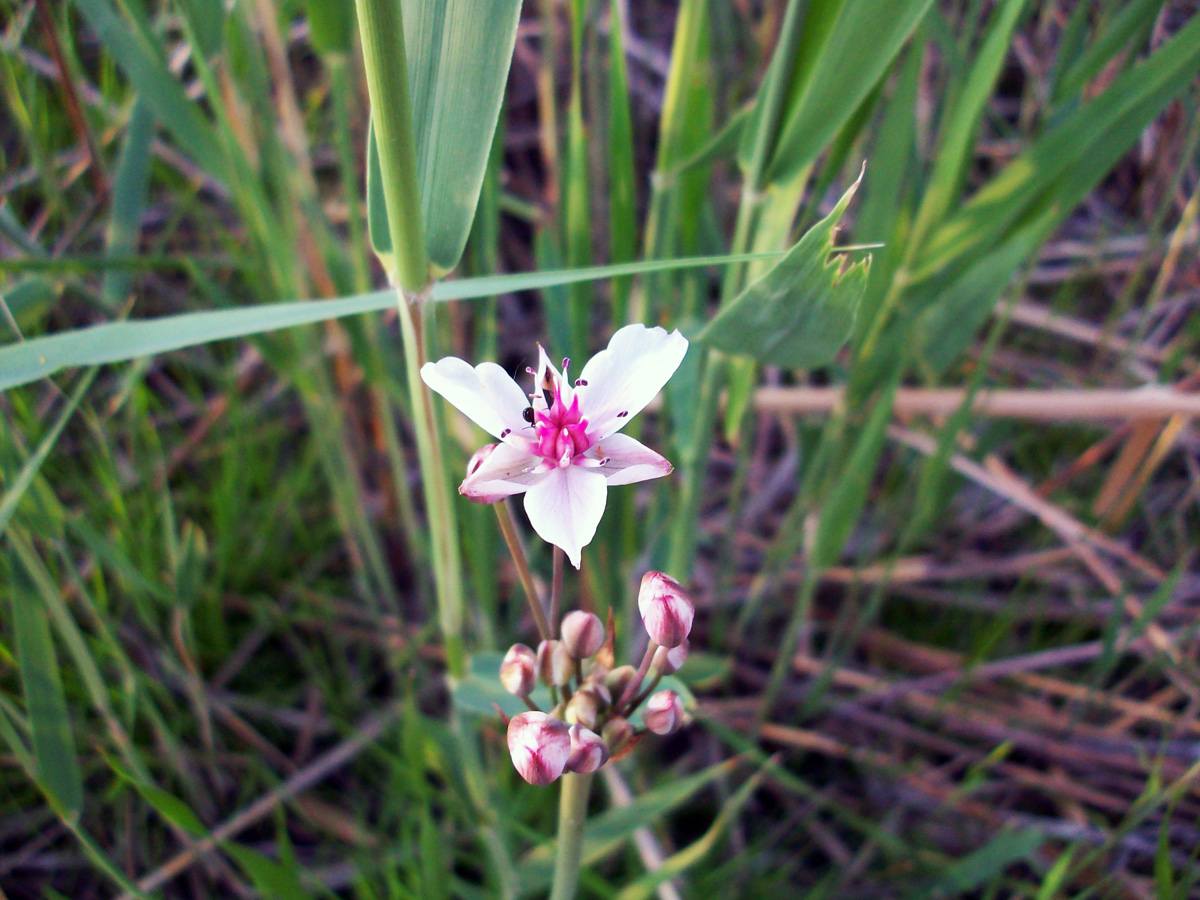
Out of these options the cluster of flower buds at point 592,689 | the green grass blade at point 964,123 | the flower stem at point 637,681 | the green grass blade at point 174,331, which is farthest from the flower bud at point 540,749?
the green grass blade at point 964,123

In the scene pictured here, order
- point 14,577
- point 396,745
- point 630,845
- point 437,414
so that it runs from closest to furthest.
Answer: point 437,414
point 14,577
point 630,845
point 396,745

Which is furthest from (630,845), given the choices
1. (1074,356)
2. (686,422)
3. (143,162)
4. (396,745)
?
(1074,356)

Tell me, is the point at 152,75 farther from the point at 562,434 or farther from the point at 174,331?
the point at 562,434

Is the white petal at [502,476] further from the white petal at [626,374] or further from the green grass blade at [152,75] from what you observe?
the green grass blade at [152,75]

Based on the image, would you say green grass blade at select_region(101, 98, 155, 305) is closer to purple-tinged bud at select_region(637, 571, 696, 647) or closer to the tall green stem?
the tall green stem

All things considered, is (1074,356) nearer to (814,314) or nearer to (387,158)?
(814,314)

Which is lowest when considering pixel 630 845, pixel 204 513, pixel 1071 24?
pixel 630 845

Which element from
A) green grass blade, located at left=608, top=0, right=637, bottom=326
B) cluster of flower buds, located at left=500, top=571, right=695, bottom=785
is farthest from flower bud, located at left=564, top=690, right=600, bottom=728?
green grass blade, located at left=608, top=0, right=637, bottom=326
